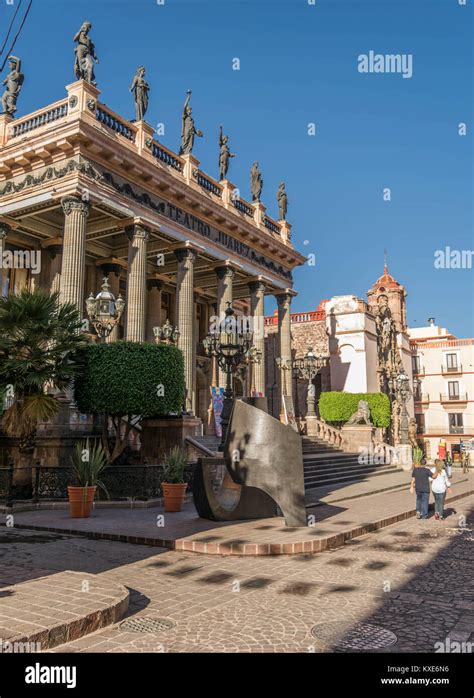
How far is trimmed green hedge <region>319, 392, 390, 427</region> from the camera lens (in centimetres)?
3228

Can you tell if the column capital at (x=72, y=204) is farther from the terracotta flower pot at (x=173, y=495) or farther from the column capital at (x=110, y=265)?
the terracotta flower pot at (x=173, y=495)

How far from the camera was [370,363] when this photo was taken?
36.5 m

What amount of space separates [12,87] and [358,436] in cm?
2135

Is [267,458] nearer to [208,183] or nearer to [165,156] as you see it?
[165,156]

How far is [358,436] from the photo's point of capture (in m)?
26.8

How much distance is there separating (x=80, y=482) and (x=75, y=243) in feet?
32.4

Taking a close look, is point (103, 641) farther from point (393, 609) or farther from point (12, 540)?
point (12, 540)

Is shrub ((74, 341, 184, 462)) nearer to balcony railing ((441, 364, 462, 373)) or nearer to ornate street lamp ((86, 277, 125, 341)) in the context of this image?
ornate street lamp ((86, 277, 125, 341))

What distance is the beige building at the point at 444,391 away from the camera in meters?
49.7

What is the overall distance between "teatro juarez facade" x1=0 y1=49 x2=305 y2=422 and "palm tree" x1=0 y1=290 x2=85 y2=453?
4.79 m

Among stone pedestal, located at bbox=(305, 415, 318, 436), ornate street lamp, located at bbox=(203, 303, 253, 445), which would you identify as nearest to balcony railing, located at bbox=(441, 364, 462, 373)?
stone pedestal, located at bbox=(305, 415, 318, 436)

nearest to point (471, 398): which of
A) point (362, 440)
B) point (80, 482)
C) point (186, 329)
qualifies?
point (362, 440)

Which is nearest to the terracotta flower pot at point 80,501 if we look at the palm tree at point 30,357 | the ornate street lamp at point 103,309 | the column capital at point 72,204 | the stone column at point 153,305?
the palm tree at point 30,357

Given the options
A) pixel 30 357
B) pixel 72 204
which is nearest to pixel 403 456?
pixel 72 204
